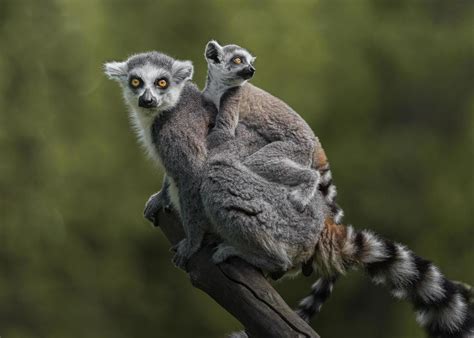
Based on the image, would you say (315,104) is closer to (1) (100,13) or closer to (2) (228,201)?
(1) (100,13)

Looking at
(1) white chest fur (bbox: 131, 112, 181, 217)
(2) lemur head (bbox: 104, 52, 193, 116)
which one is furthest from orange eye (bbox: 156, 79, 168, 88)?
(1) white chest fur (bbox: 131, 112, 181, 217)

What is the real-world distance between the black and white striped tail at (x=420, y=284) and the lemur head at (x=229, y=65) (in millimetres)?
869

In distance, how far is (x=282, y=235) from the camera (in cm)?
296

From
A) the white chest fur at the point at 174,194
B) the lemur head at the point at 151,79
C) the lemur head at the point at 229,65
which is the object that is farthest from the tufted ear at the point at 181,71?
the white chest fur at the point at 174,194

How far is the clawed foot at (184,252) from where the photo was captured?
3.03 meters

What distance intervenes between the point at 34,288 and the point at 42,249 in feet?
1.41

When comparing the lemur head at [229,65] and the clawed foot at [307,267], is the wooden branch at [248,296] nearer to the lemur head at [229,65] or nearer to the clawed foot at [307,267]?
the clawed foot at [307,267]

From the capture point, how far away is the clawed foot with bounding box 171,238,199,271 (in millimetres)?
3031

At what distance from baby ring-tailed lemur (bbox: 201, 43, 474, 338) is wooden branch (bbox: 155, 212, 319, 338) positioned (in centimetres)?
5

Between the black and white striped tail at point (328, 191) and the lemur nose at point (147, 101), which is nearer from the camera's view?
the lemur nose at point (147, 101)

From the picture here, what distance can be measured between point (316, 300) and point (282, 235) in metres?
0.39

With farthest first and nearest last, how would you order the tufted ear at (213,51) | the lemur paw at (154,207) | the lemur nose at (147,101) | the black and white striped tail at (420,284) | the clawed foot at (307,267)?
the lemur paw at (154,207), the tufted ear at (213,51), the clawed foot at (307,267), the lemur nose at (147,101), the black and white striped tail at (420,284)

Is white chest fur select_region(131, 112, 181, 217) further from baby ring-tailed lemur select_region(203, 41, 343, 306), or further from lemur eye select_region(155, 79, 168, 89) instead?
baby ring-tailed lemur select_region(203, 41, 343, 306)

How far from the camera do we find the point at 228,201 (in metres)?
2.94
